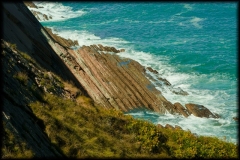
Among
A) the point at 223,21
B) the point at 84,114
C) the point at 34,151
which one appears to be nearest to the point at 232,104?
the point at 84,114

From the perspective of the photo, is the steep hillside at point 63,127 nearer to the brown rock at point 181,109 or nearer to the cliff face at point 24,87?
the cliff face at point 24,87

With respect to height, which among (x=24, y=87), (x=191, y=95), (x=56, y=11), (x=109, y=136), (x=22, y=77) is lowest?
(x=191, y=95)

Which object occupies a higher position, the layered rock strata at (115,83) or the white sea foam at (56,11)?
the white sea foam at (56,11)

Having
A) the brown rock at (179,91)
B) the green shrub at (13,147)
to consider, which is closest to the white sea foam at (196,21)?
the brown rock at (179,91)

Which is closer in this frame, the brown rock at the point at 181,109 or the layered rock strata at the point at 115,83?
the layered rock strata at the point at 115,83

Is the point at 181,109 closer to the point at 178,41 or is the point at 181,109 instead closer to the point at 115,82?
the point at 115,82

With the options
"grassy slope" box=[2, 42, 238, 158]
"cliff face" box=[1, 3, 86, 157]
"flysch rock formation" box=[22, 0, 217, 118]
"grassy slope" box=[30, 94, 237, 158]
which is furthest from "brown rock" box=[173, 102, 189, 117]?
"grassy slope" box=[2, 42, 238, 158]

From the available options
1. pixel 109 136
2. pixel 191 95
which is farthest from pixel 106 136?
pixel 191 95

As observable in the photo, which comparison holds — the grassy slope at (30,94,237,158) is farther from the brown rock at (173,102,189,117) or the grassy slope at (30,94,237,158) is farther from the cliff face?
the brown rock at (173,102,189,117)
